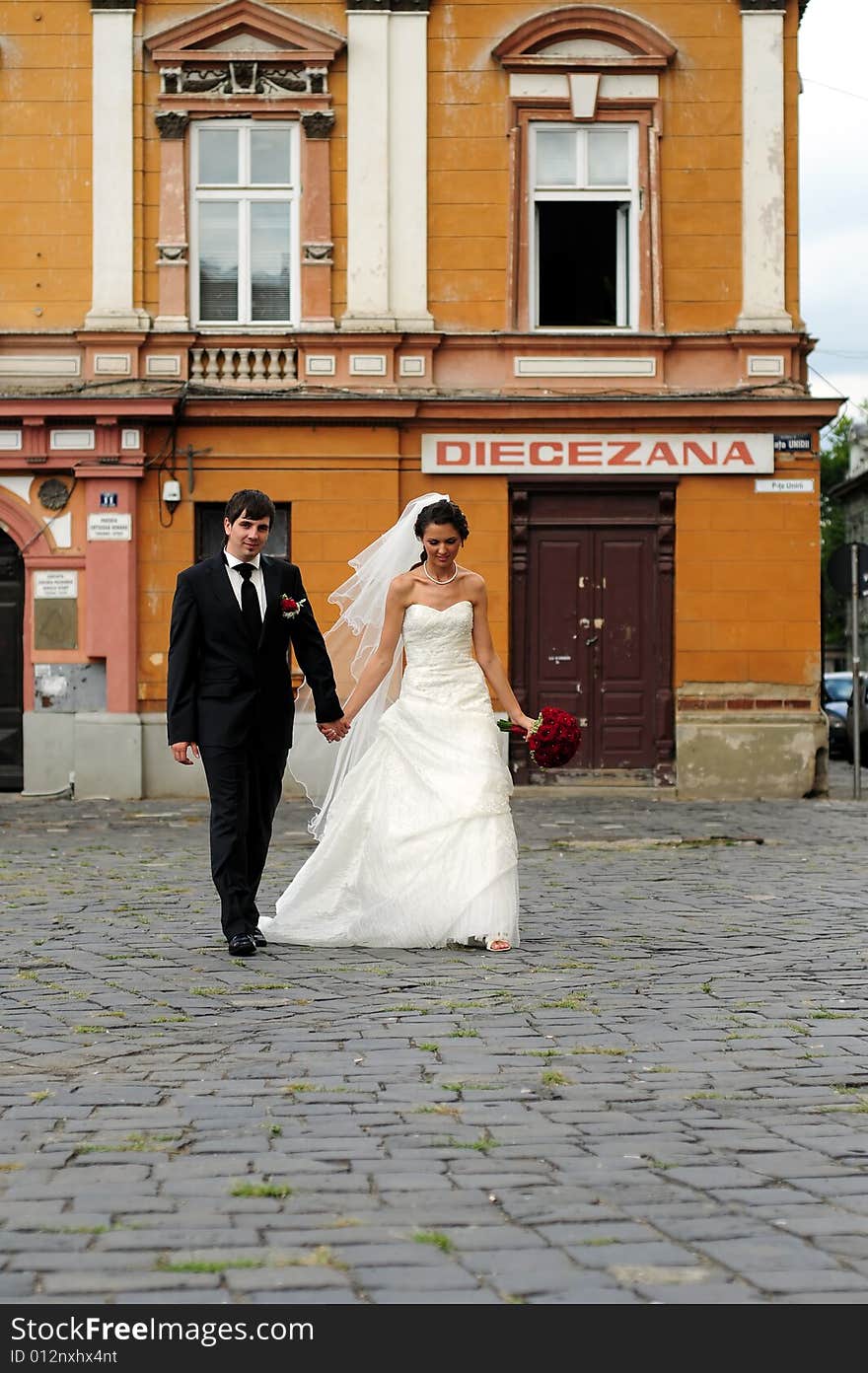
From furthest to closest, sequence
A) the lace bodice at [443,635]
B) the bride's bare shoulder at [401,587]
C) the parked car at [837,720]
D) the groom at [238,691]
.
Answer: the parked car at [837,720], the bride's bare shoulder at [401,587], the lace bodice at [443,635], the groom at [238,691]

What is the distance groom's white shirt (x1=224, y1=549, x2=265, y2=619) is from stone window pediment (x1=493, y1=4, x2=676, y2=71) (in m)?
12.8

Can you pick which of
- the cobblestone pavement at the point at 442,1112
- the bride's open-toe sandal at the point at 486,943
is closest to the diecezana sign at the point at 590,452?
the cobblestone pavement at the point at 442,1112

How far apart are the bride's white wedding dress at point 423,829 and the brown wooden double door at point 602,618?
10842 millimetres

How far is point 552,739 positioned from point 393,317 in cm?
1155

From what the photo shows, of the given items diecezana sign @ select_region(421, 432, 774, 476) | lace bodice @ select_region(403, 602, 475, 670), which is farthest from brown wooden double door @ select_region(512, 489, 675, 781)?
lace bodice @ select_region(403, 602, 475, 670)

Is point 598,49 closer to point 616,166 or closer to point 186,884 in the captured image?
point 616,166

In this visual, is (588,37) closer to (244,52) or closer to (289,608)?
(244,52)

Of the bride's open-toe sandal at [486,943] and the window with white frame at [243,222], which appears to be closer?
the bride's open-toe sandal at [486,943]

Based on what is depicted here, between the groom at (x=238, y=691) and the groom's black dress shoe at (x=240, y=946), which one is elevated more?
the groom at (x=238, y=691)

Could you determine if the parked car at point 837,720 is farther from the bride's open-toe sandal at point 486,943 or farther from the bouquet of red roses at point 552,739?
the bride's open-toe sandal at point 486,943

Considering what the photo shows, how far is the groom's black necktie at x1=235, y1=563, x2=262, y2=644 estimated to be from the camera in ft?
29.4

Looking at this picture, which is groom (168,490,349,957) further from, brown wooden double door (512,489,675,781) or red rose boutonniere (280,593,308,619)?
brown wooden double door (512,489,675,781)

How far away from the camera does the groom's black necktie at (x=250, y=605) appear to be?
29.4 ft

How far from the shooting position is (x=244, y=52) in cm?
2022
